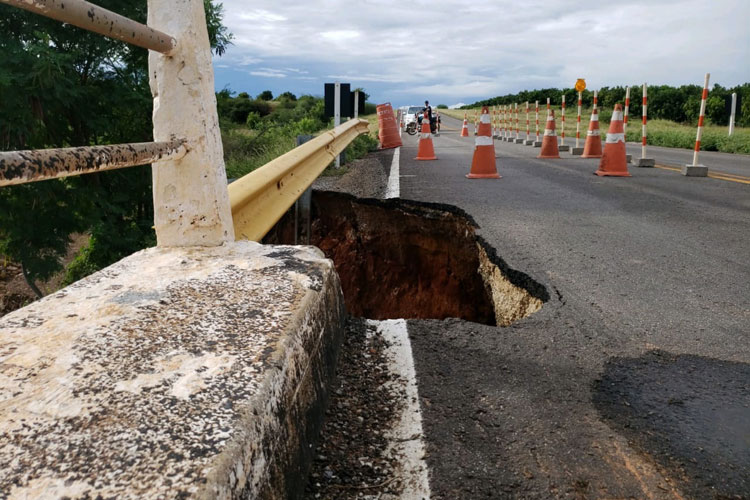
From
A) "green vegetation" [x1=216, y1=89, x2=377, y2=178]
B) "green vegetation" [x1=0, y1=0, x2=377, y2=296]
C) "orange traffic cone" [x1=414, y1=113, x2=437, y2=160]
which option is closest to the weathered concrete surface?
"green vegetation" [x1=216, y1=89, x2=377, y2=178]

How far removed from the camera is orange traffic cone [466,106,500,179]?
9.17 metres

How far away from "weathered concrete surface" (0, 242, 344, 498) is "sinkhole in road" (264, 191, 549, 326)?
10.9 feet

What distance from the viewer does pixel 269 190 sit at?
3.86 m

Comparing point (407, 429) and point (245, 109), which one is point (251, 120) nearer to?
point (245, 109)

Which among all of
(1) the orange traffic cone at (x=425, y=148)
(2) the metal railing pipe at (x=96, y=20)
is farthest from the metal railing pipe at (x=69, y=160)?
(1) the orange traffic cone at (x=425, y=148)

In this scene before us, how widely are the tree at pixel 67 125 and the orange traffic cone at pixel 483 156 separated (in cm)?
589

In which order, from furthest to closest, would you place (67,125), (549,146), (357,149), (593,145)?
(357,149)
(549,146)
(593,145)
(67,125)

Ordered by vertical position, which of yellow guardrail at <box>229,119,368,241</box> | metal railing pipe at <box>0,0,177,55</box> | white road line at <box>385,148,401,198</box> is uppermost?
metal railing pipe at <box>0,0,177,55</box>

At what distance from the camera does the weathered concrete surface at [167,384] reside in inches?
45.3

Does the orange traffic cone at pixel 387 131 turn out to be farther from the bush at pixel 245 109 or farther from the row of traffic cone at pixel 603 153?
the bush at pixel 245 109

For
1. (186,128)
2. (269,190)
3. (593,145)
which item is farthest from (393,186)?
(593,145)

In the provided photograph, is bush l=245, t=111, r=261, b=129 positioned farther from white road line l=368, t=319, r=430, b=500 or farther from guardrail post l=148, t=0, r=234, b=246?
white road line l=368, t=319, r=430, b=500

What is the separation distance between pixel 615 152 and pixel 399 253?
5486 millimetres

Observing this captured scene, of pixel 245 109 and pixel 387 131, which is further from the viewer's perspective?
pixel 245 109
